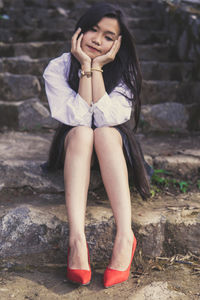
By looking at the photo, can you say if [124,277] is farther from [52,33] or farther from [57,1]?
[57,1]

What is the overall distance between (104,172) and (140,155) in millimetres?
353

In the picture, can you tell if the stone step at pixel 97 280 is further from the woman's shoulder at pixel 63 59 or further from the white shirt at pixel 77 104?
the woman's shoulder at pixel 63 59

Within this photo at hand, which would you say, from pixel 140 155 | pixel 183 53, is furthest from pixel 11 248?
pixel 183 53

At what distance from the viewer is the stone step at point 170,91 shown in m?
3.22

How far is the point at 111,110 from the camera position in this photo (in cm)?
188

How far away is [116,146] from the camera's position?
1.77 m

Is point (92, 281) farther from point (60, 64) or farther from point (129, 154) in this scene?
point (60, 64)

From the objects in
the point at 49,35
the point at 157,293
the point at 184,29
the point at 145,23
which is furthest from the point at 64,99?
the point at 145,23

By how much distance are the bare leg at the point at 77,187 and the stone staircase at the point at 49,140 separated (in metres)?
0.12

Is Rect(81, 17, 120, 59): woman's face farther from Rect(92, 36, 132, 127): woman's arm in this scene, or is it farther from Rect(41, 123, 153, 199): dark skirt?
Rect(41, 123, 153, 199): dark skirt

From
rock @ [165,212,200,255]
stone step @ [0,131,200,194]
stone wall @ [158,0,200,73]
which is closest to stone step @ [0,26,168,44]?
stone wall @ [158,0,200,73]

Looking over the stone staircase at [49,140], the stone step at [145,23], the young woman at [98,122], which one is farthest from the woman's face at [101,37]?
the stone step at [145,23]

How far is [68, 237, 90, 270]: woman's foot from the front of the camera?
60.8 inches

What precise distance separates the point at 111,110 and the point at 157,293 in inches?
38.2
